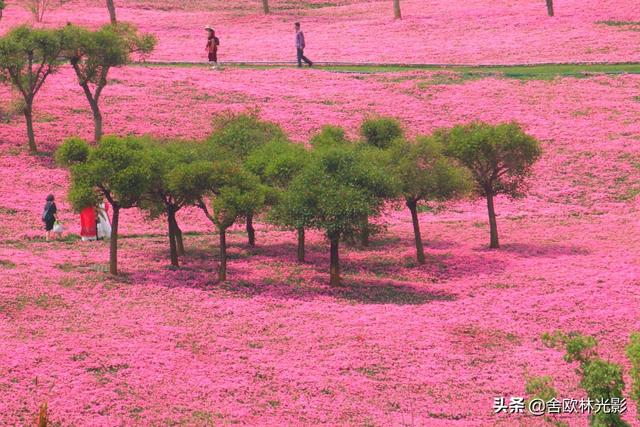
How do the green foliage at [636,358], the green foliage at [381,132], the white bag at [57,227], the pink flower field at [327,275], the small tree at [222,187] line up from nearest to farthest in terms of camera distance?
the green foliage at [636,358]
the pink flower field at [327,275]
the small tree at [222,187]
the white bag at [57,227]
the green foliage at [381,132]

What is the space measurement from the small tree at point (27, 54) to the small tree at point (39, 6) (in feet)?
109

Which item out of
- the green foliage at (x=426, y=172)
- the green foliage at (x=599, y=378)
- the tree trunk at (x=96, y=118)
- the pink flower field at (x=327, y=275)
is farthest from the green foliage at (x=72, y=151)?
the green foliage at (x=599, y=378)

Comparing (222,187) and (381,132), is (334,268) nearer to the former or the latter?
(222,187)

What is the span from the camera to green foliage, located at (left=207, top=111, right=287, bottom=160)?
1887 inches

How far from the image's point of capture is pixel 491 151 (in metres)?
47.9

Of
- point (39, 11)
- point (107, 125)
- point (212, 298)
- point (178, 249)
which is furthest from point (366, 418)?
point (39, 11)

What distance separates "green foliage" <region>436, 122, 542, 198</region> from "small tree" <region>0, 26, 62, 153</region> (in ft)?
73.3

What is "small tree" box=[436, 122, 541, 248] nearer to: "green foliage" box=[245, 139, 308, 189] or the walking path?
"green foliage" box=[245, 139, 308, 189]

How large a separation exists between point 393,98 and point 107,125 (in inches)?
751

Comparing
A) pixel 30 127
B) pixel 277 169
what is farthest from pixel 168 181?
pixel 30 127

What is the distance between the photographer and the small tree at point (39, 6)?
90.7m

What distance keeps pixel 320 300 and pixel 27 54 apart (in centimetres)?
2630

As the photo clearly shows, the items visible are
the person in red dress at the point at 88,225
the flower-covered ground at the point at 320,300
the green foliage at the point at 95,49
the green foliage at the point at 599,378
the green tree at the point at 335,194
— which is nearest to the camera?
the green foliage at the point at 599,378

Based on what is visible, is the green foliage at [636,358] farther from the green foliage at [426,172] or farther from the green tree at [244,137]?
the green tree at [244,137]
